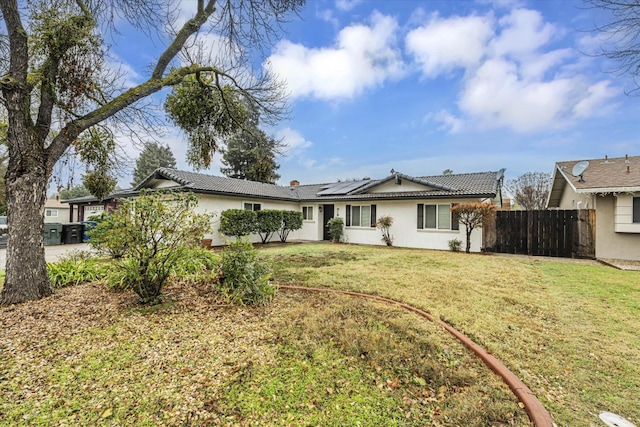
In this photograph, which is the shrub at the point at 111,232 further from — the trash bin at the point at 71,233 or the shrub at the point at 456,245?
the trash bin at the point at 71,233

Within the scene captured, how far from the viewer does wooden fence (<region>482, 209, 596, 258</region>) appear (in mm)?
10102

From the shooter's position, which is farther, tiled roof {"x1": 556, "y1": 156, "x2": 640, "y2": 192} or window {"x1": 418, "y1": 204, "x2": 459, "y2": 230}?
window {"x1": 418, "y1": 204, "x2": 459, "y2": 230}

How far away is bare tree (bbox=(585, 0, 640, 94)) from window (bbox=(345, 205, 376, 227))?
1067 cm

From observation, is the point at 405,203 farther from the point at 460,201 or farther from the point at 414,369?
the point at 414,369

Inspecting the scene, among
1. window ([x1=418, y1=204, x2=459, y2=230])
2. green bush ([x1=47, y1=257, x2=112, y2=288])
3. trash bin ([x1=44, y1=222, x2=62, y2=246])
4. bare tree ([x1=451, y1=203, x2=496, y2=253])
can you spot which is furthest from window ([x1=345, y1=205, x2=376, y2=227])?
trash bin ([x1=44, y1=222, x2=62, y2=246])

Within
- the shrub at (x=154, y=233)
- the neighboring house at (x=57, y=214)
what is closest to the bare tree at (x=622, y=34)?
the shrub at (x=154, y=233)

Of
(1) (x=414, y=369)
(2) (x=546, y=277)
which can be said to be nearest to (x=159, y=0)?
(1) (x=414, y=369)

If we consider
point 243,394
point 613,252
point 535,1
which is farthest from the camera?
point 613,252

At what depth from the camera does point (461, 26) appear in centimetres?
848

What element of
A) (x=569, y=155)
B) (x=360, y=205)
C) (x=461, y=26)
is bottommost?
(x=360, y=205)

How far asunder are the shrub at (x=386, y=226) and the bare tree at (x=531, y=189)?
16.6 m

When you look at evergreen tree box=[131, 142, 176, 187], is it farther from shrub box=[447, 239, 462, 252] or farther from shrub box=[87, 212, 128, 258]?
shrub box=[447, 239, 462, 252]

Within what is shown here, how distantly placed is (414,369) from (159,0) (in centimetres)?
775

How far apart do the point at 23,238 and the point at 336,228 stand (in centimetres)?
1186
